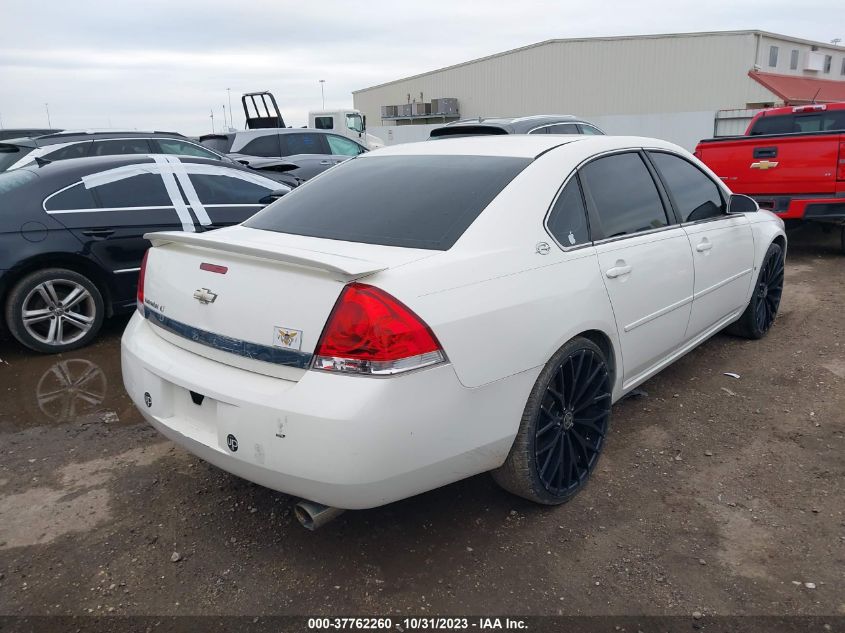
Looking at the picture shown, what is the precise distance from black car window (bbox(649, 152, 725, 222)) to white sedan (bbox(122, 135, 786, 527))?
6.9 inches

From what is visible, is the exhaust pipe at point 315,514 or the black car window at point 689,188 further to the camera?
the black car window at point 689,188

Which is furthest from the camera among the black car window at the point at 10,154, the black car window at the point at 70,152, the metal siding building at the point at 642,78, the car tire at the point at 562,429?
the metal siding building at the point at 642,78

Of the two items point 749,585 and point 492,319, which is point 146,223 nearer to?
point 492,319

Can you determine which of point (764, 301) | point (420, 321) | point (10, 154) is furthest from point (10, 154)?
point (764, 301)

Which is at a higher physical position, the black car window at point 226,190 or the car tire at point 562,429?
the black car window at point 226,190

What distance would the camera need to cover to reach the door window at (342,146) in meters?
12.7

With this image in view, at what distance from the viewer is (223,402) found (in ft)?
7.38

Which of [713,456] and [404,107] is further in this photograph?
[404,107]

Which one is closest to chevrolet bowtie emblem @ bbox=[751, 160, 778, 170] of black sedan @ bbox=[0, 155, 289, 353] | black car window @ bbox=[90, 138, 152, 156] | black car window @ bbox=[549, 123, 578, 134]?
black car window @ bbox=[549, 123, 578, 134]

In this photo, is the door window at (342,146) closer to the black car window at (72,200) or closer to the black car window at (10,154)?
the black car window at (10,154)

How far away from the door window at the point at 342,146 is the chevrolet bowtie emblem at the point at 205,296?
1063cm

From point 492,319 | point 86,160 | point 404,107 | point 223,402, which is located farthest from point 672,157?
point 404,107

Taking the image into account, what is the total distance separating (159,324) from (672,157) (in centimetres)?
307

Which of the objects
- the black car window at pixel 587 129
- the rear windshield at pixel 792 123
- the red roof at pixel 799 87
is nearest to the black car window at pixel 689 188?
the rear windshield at pixel 792 123
